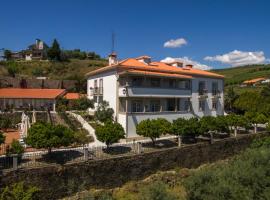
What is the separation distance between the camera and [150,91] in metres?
34.2

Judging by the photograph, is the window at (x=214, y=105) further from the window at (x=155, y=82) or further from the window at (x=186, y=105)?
the window at (x=155, y=82)

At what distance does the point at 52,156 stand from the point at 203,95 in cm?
2543

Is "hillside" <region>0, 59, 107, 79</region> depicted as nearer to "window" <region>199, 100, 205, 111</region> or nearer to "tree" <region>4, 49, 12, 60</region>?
"tree" <region>4, 49, 12, 60</region>

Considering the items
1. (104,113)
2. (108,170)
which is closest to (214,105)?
(104,113)

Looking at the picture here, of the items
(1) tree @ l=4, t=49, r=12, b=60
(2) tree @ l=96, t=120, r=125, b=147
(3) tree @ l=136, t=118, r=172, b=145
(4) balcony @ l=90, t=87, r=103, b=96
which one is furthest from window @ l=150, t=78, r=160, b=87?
(1) tree @ l=4, t=49, r=12, b=60

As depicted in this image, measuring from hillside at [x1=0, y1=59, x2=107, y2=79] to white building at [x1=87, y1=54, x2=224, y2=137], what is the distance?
1501 inches

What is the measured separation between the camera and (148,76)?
34.9 metres

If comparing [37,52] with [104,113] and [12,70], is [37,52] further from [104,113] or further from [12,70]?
[104,113]

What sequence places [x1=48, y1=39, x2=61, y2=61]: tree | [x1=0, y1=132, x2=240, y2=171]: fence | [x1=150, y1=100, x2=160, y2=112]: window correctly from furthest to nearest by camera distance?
[x1=48, y1=39, x2=61, y2=61]: tree, [x1=150, y1=100, x2=160, y2=112]: window, [x1=0, y1=132, x2=240, y2=171]: fence

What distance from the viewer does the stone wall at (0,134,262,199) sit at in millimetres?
20094

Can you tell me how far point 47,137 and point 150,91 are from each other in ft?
51.0

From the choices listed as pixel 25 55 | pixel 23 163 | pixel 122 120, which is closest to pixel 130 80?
pixel 122 120

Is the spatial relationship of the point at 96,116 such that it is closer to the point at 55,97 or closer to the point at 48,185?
the point at 55,97

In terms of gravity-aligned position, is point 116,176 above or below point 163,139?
below
